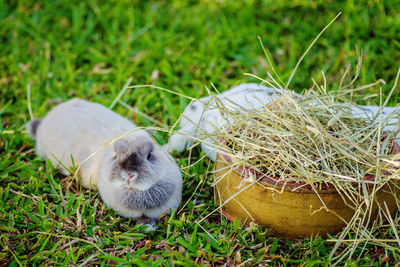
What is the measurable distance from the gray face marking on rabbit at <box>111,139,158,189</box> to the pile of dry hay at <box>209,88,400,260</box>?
0.47m

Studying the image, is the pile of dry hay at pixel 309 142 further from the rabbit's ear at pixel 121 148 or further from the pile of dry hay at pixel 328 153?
→ the rabbit's ear at pixel 121 148

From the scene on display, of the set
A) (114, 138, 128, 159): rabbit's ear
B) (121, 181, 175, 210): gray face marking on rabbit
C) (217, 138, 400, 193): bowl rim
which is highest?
(114, 138, 128, 159): rabbit's ear

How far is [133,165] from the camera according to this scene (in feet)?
8.48

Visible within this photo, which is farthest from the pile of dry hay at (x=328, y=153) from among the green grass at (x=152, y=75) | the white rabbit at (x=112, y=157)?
the white rabbit at (x=112, y=157)

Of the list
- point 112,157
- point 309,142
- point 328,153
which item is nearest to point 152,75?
point 112,157

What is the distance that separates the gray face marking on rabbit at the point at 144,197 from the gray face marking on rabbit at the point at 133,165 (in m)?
0.14

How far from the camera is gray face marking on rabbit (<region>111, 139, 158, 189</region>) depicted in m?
2.57

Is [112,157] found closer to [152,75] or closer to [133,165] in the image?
[133,165]

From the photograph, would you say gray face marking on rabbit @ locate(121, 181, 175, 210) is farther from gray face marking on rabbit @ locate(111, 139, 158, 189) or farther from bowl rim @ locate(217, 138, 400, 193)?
bowl rim @ locate(217, 138, 400, 193)

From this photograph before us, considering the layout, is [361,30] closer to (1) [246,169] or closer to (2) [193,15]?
(2) [193,15]

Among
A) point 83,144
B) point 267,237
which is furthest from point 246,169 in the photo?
point 83,144

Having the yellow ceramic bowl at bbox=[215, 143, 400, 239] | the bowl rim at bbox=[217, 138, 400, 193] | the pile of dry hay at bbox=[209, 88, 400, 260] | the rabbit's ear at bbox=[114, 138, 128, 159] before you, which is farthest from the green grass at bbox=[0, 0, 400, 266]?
the rabbit's ear at bbox=[114, 138, 128, 159]

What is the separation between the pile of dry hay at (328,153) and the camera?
2.46 m

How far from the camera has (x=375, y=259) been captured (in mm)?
2586
